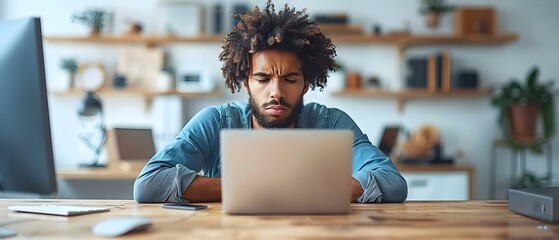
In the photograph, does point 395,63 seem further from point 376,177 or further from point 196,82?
point 376,177

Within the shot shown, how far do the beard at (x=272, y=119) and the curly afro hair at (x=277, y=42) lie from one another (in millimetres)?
128

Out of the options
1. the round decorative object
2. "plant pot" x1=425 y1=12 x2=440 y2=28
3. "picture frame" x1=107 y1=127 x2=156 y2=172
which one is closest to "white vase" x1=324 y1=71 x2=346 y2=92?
"plant pot" x1=425 y1=12 x2=440 y2=28

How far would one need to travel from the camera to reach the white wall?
4598 mm

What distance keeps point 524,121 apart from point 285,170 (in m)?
3.41

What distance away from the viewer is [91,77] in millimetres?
4492

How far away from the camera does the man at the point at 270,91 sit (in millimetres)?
2020

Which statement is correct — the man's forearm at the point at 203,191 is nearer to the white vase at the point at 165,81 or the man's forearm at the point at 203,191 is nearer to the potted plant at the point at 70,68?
the white vase at the point at 165,81

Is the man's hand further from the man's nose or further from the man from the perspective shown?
the man's nose

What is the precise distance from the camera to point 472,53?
4.66 m

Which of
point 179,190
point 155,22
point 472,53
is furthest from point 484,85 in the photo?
point 179,190

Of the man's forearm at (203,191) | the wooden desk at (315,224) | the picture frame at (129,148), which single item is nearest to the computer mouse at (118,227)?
the wooden desk at (315,224)

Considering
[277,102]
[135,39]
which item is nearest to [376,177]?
[277,102]

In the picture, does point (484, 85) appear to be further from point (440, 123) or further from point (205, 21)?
point (205, 21)

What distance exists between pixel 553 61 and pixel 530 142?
0.73m
